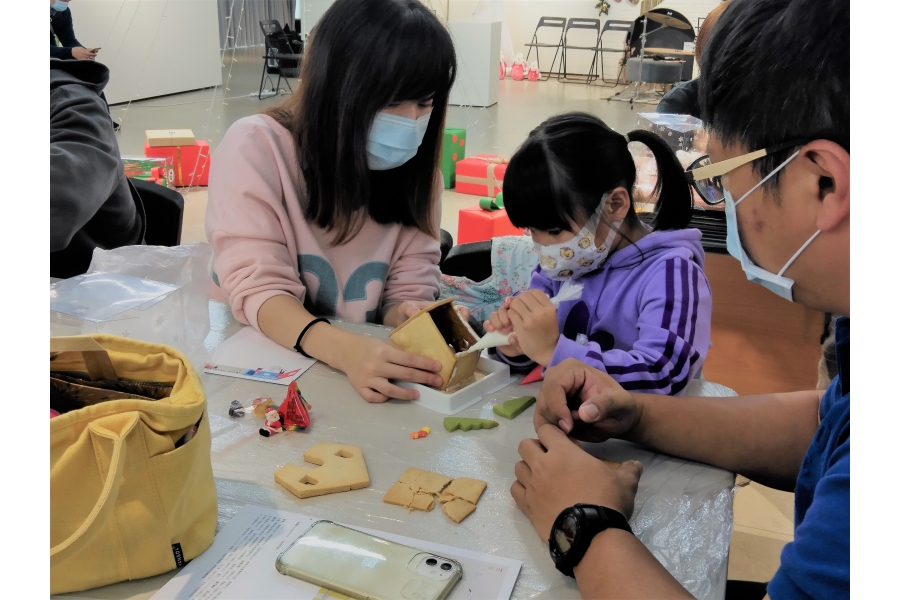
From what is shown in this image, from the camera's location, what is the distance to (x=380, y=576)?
0.68m

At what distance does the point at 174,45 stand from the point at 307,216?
7.02 m

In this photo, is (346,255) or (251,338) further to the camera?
(346,255)

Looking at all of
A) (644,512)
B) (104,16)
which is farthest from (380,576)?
(104,16)

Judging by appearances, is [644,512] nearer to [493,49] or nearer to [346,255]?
[346,255]

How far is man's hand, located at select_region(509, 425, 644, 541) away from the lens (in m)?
0.76

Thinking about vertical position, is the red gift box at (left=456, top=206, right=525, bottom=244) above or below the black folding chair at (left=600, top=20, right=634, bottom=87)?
below

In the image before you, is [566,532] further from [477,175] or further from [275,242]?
[477,175]

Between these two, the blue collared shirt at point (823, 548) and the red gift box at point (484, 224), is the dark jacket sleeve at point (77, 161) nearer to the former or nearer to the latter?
the blue collared shirt at point (823, 548)

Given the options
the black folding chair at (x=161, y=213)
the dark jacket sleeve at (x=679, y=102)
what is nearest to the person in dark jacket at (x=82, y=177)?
the black folding chair at (x=161, y=213)

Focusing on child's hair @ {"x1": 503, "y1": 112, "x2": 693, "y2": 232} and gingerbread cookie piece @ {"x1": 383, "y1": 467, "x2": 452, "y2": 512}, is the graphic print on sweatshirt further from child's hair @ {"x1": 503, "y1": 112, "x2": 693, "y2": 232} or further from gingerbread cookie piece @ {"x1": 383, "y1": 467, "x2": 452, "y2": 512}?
gingerbread cookie piece @ {"x1": 383, "y1": 467, "x2": 452, "y2": 512}

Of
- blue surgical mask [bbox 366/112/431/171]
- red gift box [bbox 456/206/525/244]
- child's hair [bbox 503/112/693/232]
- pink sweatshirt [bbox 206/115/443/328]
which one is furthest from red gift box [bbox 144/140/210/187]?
child's hair [bbox 503/112/693/232]

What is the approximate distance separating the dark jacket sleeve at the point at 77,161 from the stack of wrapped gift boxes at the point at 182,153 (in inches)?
118

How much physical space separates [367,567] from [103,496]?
254 millimetres

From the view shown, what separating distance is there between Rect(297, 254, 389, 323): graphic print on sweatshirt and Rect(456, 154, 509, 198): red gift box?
3.00 meters
